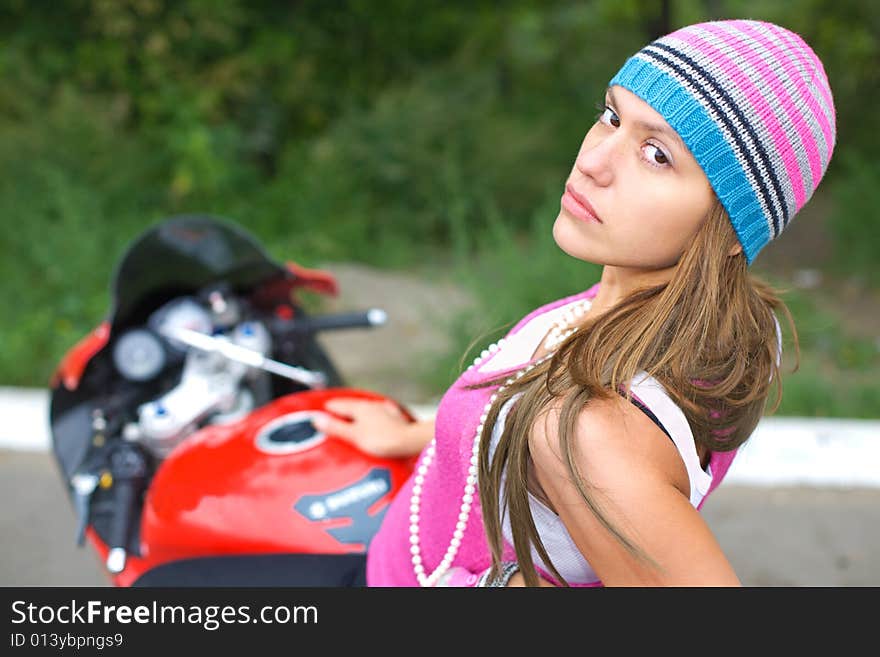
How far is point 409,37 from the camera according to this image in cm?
678

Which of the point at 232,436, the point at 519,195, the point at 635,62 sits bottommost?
the point at 519,195

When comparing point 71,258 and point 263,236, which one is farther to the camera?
point 263,236

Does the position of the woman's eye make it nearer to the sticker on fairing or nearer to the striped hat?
the striped hat

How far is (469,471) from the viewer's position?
3.97 feet

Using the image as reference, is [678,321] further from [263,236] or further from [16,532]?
[263,236]

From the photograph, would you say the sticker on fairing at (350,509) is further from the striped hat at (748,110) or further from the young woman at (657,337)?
the striped hat at (748,110)

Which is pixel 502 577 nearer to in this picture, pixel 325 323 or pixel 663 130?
pixel 663 130

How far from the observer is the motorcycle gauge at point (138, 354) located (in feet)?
6.02

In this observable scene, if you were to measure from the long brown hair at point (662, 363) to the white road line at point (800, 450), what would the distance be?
2.11m

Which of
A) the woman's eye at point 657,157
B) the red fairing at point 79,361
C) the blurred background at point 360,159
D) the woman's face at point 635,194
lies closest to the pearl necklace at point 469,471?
the woman's face at point 635,194

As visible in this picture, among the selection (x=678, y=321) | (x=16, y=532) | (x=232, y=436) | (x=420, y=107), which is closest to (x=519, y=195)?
(x=420, y=107)

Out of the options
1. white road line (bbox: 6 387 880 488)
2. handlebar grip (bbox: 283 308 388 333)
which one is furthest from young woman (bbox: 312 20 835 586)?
white road line (bbox: 6 387 880 488)

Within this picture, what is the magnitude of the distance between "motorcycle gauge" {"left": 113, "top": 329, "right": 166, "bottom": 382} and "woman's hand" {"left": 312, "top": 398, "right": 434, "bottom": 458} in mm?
399

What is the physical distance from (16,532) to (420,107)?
4114 mm
